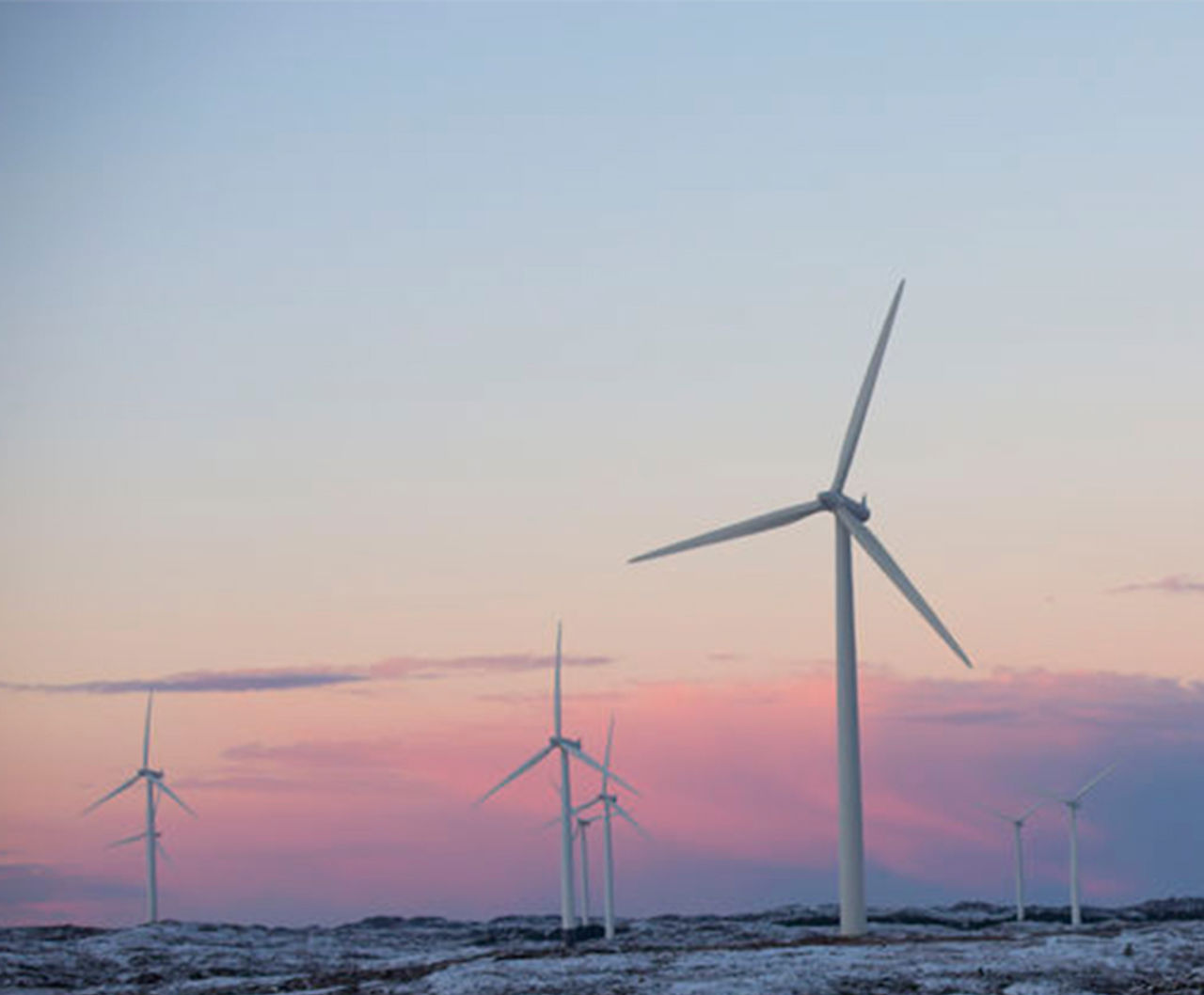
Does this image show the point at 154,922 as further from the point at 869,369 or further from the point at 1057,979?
the point at 1057,979

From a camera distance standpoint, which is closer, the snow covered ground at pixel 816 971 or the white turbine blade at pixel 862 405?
the snow covered ground at pixel 816 971

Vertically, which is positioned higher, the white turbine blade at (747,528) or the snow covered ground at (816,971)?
the white turbine blade at (747,528)

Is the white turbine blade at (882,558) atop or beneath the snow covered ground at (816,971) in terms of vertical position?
atop

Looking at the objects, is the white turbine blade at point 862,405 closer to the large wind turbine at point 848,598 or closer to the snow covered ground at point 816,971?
the large wind turbine at point 848,598

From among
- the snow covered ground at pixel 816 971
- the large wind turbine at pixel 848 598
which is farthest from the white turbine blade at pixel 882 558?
the snow covered ground at pixel 816 971

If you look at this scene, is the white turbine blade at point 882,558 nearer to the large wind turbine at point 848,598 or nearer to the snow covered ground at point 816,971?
the large wind turbine at point 848,598

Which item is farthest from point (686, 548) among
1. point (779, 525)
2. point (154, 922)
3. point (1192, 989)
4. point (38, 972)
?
point (154, 922)

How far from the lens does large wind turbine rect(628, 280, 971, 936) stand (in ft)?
319

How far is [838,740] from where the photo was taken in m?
98.1

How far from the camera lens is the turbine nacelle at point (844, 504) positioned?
10300 cm

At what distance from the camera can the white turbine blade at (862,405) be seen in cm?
10506

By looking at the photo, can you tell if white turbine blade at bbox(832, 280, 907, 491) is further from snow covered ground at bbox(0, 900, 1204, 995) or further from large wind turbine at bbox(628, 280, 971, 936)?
snow covered ground at bbox(0, 900, 1204, 995)

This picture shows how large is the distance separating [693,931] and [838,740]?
10140 cm

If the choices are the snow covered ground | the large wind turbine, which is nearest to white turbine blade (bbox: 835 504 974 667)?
the large wind turbine
